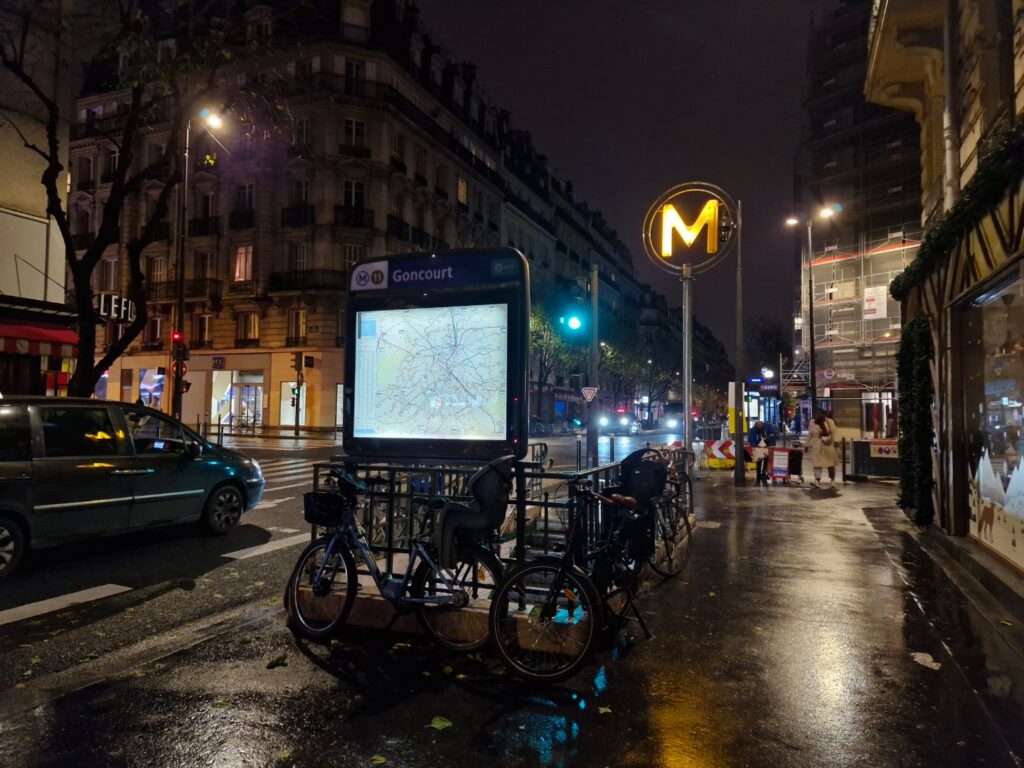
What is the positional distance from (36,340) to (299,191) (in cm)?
2540

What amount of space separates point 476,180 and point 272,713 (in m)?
49.5

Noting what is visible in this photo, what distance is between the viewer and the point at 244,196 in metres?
40.6

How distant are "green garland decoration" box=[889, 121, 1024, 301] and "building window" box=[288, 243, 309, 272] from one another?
35095 millimetres

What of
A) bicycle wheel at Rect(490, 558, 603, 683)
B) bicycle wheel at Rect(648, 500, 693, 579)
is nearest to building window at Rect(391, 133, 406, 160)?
bicycle wheel at Rect(648, 500, 693, 579)

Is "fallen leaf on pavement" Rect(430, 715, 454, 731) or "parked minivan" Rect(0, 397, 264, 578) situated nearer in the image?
"fallen leaf on pavement" Rect(430, 715, 454, 731)

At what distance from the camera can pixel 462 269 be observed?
19.7ft

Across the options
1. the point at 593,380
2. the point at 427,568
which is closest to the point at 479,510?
the point at 427,568

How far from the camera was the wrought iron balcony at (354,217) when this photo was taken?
38656mm

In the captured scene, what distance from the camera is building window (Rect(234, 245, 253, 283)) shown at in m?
40.1

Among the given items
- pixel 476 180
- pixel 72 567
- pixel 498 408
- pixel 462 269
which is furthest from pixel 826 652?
pixel 476 180

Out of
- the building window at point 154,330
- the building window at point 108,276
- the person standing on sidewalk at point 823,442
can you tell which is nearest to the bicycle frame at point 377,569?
the person standing on sidewalk at point 823,442

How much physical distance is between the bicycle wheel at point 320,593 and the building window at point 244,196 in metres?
39.3

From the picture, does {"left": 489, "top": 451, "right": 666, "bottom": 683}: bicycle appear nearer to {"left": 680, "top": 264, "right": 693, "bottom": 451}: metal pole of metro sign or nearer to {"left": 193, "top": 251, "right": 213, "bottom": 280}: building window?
{"left": 680, "top": 264, "right": 693, "bottom": 451}: metal pole of metro sign

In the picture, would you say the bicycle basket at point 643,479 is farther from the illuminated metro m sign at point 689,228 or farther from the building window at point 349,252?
the building window at point 349,252
